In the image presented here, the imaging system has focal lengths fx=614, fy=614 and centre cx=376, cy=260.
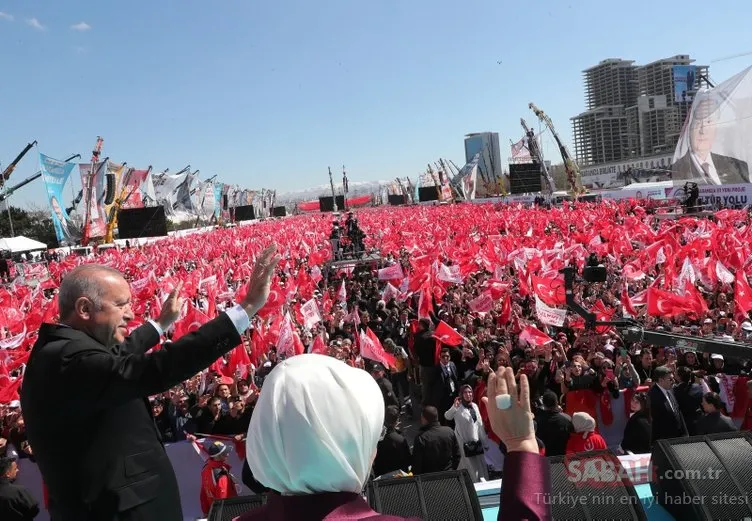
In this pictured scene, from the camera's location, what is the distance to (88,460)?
193 centimetres

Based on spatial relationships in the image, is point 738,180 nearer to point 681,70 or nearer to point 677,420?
point 677,420

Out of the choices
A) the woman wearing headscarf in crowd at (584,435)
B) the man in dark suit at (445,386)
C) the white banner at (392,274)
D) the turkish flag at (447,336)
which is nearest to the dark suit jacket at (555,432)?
the woman wearing headscarf in crowd at (584,435)

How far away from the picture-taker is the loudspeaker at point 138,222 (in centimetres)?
4697

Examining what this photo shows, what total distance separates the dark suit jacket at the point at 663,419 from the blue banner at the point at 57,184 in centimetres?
3436

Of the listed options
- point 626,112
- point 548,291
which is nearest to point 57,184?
point 548,291

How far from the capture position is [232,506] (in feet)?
8.60

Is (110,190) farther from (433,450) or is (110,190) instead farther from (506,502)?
(506,502)

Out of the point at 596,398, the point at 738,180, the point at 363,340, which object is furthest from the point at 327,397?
the point at 738,180

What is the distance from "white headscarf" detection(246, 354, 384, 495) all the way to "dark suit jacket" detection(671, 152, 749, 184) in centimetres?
3995

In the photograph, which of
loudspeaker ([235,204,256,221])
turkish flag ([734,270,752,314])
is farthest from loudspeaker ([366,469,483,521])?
loudspeaker ([235,204,256,221])

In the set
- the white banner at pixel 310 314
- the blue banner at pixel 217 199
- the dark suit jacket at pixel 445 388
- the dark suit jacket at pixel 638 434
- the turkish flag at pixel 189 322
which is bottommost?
the dark suit jacket at pixel 445 388

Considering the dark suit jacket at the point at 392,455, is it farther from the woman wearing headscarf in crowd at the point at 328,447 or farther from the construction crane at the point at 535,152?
the construction crane at the point at 535,152

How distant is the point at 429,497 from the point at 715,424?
160 inches

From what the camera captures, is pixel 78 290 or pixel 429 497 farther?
pixel 429 497
